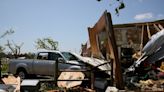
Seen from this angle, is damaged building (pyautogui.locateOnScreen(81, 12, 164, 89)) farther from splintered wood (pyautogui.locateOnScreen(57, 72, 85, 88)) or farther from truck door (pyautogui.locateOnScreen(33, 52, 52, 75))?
truck door (pyautogui.locateOnScreen(33, 52, 52, 75))

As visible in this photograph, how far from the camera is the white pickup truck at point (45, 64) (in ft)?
53.6

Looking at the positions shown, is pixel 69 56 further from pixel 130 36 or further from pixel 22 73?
pixel 130 36

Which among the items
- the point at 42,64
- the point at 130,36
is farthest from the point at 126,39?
the point at 42,64

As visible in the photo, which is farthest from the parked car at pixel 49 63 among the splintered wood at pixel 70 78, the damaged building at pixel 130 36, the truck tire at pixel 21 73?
the damaged building at pixel 130 36

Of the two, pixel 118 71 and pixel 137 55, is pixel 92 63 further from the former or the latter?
pixel 137 55

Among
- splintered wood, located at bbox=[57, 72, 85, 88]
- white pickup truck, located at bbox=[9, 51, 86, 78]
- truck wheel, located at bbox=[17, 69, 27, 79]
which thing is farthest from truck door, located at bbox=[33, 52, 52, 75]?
splintered wood, located at bbox=[57, 72, 85, 88]

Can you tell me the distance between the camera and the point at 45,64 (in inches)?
683

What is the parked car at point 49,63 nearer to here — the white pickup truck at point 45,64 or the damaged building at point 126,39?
the white pickup truck at point 45,64

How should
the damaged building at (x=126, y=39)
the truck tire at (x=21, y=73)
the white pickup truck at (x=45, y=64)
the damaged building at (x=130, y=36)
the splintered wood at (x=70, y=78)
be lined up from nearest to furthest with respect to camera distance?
the splintered wood at (x=70, y=78) → the white pickup truck at (x=45, y=64) → the damaged building at (x=126, y=39) → the truck tire at (x=21, y=73) → the damaged building at (x=130, y=36)

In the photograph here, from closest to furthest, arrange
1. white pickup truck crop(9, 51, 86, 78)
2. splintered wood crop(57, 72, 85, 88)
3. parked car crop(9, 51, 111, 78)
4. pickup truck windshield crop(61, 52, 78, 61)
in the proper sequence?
splintered wood crop(57, 72, 85, 88) < parked car crop(9, 51, 111, 78) < white pickup truck crop(9, 51, 86, 78) < pickup truck windshield crop(61, 52, 78, 61)

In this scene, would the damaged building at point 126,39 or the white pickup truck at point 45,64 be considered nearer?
the white pickup truck at point 45,64

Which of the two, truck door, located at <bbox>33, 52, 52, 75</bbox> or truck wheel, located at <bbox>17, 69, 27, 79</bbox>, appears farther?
truck wheel, located at <bbox>17, 69, 27, 79</bbox>

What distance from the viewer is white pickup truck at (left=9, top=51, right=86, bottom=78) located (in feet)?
53.6

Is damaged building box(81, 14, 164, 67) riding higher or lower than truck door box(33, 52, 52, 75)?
higher
